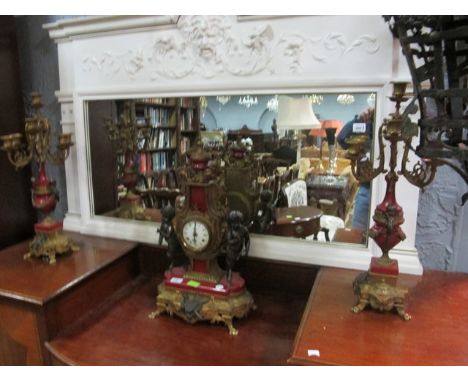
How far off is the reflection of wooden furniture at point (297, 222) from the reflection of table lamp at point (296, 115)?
22 centimetres

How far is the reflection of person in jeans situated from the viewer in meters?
1.27

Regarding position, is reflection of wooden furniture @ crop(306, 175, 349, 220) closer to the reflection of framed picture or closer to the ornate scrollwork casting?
the reflection of framed picture

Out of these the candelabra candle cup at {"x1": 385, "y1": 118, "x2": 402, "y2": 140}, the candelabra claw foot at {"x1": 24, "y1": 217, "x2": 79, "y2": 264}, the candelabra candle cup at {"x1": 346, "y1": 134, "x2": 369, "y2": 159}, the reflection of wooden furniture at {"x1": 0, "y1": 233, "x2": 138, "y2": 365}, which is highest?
the candelabra candle cup at {"x1": 385, "y1": 118, "x2": 402, "y2": 140}

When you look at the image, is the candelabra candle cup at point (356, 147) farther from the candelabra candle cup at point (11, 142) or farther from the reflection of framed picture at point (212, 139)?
the candelabra candle cup at point (11, 142)

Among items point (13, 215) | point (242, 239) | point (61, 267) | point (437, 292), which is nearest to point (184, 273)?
point (242, 239)

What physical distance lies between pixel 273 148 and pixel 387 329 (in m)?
0.71

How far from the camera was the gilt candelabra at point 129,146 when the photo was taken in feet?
5.22

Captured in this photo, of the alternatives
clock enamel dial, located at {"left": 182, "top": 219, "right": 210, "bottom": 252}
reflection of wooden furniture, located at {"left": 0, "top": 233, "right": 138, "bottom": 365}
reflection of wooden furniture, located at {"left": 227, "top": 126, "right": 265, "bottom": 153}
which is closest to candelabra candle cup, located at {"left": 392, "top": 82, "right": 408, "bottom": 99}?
reflection of wooden furniture, located at {"left": 227, "top": 126, "right": 265, "bottom": 153}

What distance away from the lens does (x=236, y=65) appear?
1.35m

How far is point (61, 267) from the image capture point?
1.34m

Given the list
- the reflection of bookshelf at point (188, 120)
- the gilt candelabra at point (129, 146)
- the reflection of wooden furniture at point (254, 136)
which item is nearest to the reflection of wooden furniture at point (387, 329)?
the reflection of wooden furniture at point (254, 136)

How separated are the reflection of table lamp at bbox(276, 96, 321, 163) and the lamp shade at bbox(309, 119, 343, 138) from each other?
0.01 meters

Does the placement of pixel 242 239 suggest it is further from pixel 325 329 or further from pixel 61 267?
pixel 61 267
